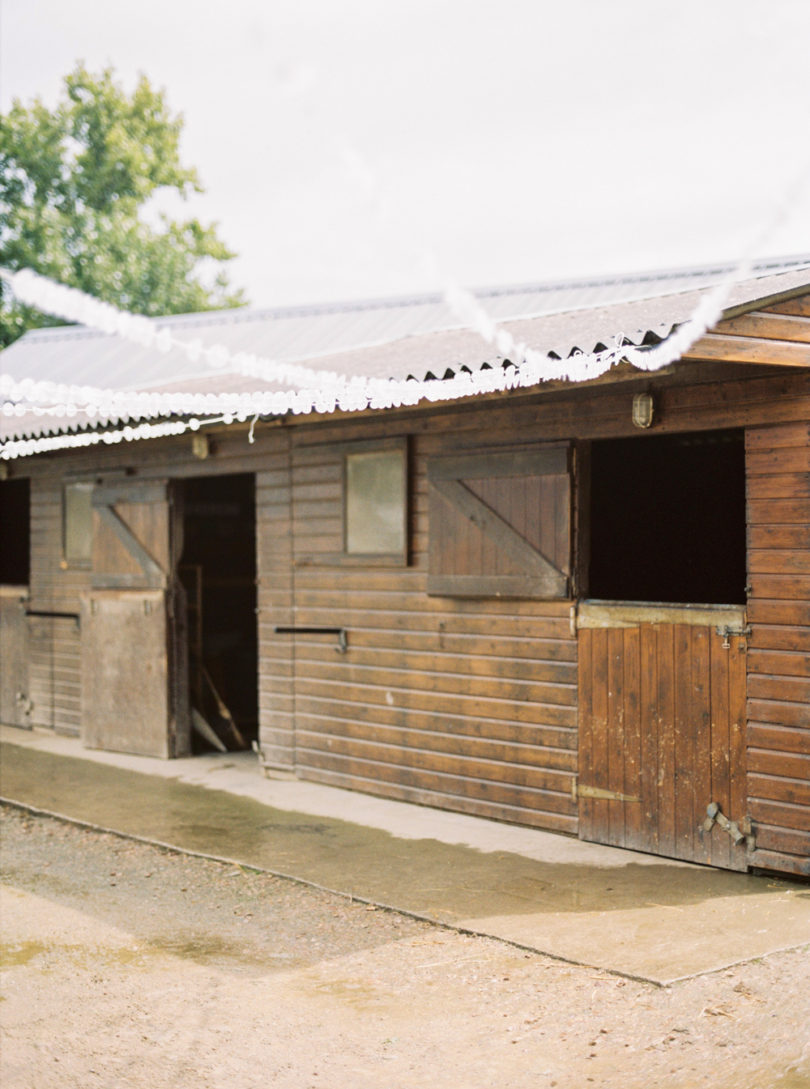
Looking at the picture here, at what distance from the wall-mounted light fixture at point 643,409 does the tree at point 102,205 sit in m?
18.8

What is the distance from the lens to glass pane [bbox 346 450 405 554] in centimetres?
747

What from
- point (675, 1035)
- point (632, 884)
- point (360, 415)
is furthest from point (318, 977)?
point (360, 415)

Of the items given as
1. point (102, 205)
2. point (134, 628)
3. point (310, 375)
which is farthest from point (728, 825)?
point (102, 205)

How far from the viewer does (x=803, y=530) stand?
214 inches

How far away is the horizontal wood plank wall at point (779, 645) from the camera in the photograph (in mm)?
5430

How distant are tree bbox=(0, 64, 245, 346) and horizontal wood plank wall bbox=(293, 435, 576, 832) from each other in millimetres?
16427

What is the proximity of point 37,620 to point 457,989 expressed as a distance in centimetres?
772

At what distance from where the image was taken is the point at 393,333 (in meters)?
11.9

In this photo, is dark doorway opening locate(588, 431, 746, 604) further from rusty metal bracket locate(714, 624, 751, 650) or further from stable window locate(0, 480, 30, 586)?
stable window locate(0, 480, 30, 586)

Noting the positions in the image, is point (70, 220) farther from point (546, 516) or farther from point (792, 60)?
point (792, 60)

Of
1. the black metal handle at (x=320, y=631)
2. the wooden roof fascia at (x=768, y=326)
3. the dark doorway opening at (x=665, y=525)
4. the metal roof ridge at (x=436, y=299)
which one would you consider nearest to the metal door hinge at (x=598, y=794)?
the dark doorway opening at (x=665, y=525)

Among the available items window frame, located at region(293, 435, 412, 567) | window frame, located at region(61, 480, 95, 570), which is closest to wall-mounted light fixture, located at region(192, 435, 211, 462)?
window frame, located at region(293, 435, 412, 567)

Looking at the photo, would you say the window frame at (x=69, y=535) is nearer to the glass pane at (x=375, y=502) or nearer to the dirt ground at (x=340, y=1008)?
the glass pane at (x=375, y=502)

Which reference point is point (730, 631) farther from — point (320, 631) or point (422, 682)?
point (320, 631)
